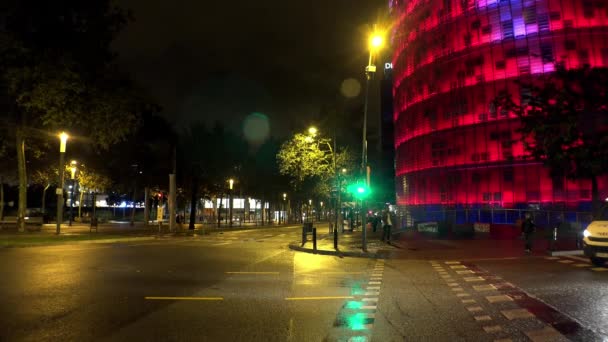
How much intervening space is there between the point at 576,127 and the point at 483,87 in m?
29.5

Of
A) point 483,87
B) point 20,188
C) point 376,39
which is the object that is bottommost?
point 20,188

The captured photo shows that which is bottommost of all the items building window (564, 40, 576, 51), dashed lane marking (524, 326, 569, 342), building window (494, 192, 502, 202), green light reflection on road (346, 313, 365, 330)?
green light reflection on road (346, 313, 365, 330)

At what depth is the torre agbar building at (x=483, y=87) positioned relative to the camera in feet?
155

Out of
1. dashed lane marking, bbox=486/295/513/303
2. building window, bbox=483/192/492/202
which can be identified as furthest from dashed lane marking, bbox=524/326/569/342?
building window, bbox=483/192/492/202

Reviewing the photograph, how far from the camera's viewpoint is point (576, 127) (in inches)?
941

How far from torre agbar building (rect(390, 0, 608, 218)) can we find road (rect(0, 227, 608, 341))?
36.2 m

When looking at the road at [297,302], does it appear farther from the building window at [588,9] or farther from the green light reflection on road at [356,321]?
the building window at [588,9]

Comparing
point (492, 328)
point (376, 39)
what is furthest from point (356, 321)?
point (376, 39)

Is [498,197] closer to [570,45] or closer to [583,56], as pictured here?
[583,56]

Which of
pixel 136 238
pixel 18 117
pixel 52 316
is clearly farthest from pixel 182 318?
pixel 18 117

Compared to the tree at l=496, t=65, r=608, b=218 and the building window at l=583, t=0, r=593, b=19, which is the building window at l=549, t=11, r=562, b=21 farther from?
the tree at l=496, t=65, r=608, b=218

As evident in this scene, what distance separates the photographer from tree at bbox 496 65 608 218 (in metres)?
23.3

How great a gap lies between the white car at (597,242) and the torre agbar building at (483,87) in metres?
32.9

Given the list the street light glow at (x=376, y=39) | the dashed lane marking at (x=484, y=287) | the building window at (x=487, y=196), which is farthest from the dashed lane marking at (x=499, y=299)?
the building window at (x=487, y=196)
